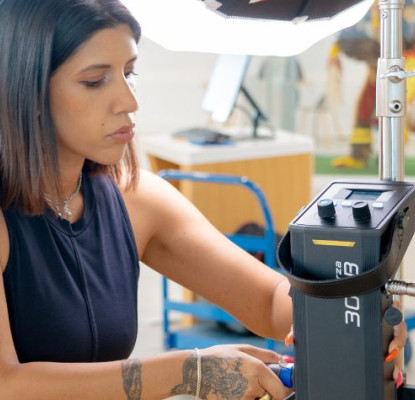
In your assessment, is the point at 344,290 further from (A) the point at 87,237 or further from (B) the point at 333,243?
(A) the point at 87,237

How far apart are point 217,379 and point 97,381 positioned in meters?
0.18

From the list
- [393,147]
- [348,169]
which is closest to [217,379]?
[393,147]

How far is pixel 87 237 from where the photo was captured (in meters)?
1.65

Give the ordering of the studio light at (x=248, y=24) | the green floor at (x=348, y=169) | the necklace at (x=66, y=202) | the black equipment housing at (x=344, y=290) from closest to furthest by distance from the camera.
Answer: the black equipment housing at (x=344, y=290) < the studio light at (x=248, y=24) < the necklace at (x=66, y=202) < the green floor at (x=348, y=169)

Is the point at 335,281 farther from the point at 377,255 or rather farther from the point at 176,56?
the point at 176,56

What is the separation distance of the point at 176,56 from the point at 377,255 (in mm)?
5498

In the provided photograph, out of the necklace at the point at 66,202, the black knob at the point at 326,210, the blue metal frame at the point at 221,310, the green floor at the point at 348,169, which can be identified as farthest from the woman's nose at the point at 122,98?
the green floor at the point at 348,169

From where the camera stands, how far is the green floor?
636 cm

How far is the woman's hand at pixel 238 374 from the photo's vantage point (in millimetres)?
1203

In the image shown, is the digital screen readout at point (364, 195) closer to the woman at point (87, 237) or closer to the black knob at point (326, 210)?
the black knob at point (326, 210)

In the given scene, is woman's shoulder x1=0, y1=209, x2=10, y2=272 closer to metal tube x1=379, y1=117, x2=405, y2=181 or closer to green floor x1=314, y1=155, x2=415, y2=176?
metal tube x1=379, y1=117, x2=405, y2=181

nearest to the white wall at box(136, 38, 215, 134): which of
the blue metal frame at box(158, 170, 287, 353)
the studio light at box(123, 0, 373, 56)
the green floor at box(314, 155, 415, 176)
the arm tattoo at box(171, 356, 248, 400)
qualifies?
the green floor at box(314, 155, 415, 176)

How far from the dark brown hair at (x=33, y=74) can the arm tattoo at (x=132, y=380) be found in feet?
1.20

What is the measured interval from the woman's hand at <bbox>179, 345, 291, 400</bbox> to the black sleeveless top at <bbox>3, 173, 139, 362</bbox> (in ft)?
1.18
